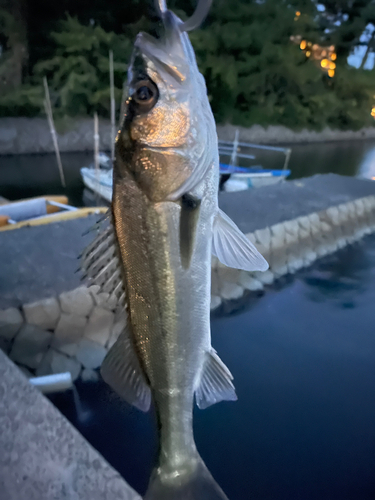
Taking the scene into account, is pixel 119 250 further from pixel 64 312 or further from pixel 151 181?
pixel 64 312

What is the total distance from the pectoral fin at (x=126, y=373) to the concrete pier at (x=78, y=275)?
0.42 m

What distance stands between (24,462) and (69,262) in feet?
8.92

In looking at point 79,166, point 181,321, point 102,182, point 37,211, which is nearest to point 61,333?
point 181,321

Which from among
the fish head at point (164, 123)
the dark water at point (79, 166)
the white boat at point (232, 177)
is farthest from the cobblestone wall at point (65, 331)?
the dark water at point (79, 166)

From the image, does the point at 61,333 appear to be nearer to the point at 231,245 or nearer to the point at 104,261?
the point at 104,261

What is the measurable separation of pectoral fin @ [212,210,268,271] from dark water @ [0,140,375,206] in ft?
32.8

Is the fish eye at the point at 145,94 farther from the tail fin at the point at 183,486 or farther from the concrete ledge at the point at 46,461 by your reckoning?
the concrete ledge at the point at 46,461

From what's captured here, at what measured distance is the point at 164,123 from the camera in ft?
3.49

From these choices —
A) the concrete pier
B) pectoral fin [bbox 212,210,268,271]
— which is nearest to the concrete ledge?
the concrete pier

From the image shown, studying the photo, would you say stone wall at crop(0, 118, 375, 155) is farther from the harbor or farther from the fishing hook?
the fishing hook

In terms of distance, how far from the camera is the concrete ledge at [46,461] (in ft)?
5.22

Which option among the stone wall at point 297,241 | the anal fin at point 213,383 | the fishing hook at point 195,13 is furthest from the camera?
the stone wall at point 297,241

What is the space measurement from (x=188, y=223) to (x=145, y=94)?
0.38 metres

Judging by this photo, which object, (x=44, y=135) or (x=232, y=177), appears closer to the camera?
(x=232, y=177)
